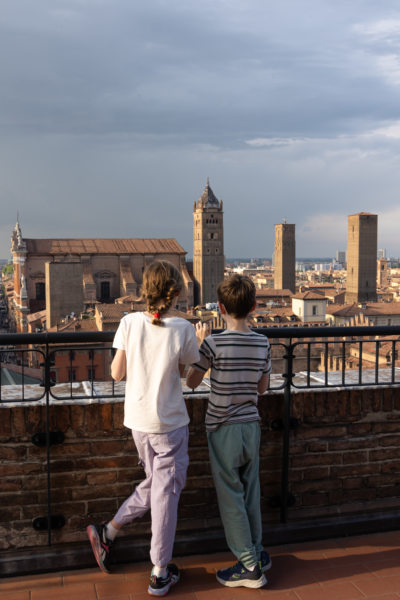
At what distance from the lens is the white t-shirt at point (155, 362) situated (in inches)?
86.9

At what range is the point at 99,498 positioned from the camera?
2648 millimetres

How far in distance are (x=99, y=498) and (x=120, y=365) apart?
80 cm

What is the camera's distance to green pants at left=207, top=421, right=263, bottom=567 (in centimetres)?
235

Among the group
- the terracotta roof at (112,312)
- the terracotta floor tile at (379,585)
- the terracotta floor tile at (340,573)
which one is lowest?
the terracotta roof at (112,312)

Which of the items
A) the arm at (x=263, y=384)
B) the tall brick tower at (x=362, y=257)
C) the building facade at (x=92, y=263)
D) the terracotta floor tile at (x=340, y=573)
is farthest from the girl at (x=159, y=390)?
the tall brick tower at (x=362, y=257)

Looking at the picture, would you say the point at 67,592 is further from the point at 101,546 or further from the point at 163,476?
the point at 163,476

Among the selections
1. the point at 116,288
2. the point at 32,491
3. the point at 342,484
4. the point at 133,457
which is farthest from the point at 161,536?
the point at 116,288

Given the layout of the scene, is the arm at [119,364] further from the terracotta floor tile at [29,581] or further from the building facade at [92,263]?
the building facade at [92,263]

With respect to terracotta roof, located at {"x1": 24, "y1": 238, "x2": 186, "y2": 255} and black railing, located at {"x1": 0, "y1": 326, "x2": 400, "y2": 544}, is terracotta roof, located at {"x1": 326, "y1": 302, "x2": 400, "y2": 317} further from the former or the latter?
black railing, located at {"x1": 0, "y1": 326, "x2": 400, "y2": 544}

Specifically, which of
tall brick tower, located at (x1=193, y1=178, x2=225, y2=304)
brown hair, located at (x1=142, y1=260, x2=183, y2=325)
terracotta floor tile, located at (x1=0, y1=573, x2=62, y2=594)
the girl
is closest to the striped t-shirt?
the girl

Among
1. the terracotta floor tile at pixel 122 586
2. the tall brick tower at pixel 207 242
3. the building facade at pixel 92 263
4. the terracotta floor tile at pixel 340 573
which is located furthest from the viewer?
the tall brick tower at pixel 207 242

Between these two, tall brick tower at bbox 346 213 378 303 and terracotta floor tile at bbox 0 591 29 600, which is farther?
tall brick tower at bbox 346 213 378 303

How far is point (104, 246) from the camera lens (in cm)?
6431

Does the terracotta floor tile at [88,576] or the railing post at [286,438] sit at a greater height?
the railing post at [286,438]
